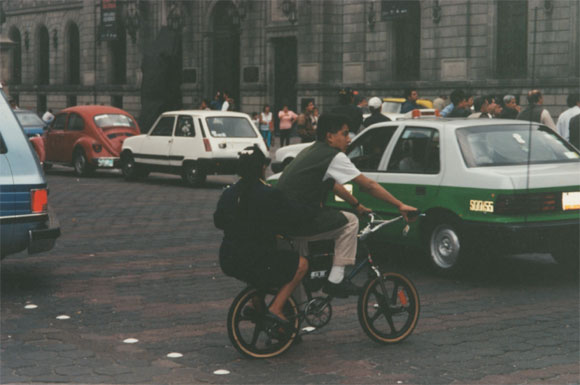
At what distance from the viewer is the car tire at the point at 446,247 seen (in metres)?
9.26

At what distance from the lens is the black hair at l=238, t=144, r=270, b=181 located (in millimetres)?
6160

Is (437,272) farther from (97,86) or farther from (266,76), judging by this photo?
(97,86)

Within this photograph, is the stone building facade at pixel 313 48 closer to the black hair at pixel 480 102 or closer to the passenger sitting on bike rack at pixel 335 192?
the black hair at pixel 480 102

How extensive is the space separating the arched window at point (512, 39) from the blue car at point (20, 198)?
25.2 meters

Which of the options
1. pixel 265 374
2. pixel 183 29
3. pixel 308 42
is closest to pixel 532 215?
pixel 265 374

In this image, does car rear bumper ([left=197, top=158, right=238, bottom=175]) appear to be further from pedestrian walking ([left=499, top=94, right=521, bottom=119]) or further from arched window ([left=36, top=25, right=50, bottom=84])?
arched window ([left=36, top=25, right=50, bottom=84])

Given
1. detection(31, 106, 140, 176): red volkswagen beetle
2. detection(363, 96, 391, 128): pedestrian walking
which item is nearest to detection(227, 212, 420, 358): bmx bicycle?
detection(363, 96, 391, 128): pedestrian walking

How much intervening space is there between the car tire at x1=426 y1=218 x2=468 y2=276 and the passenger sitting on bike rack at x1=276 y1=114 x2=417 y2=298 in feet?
9.35

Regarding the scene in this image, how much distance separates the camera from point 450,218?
368 inches

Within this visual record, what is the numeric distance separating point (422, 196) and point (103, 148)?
46.9ft

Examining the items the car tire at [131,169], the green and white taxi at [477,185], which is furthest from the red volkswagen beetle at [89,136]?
the green and white taxi at [477,185]

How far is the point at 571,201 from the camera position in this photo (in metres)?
9.06

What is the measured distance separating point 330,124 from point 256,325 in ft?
4.76

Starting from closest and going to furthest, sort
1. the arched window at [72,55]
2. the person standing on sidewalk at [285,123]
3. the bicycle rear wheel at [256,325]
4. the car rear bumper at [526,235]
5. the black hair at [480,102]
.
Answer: the bicycle rear wheel at [256,325] → the car rear bumper at [526,235] → the black hair at [480,102] → the person standing on sidewalk at [285,123] → the arched window at [72,55]
